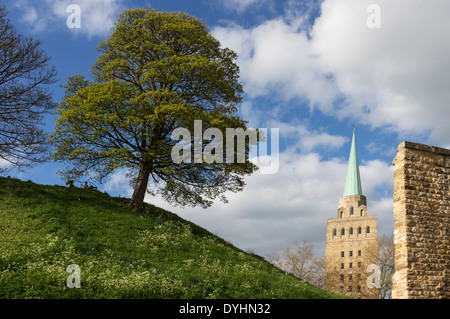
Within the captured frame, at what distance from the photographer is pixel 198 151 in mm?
22031

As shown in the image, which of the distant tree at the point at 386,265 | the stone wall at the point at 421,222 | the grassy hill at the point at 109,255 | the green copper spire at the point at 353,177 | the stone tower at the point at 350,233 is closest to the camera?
the grassy hill at the point at 109,255

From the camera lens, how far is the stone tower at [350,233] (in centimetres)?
6769

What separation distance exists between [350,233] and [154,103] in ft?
202

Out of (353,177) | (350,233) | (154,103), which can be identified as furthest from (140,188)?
(353,177)

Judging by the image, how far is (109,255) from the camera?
15.1 m

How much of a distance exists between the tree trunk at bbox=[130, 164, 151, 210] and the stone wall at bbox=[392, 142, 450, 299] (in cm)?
1412

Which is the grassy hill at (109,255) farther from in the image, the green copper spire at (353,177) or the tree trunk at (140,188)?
the green copper spire at (353,177)

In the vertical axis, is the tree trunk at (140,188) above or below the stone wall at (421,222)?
above

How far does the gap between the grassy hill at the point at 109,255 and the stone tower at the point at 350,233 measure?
48.5 metres

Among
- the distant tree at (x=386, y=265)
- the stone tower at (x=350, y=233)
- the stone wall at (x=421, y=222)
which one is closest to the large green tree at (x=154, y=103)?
the stone wall at (x=421, y=222)
